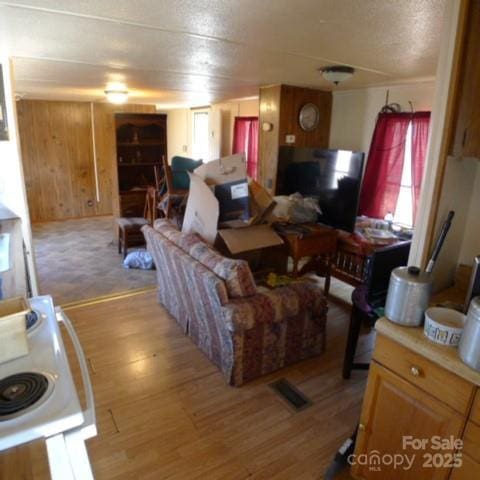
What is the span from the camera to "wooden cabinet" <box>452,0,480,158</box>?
4.18ft

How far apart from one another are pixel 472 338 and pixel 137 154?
5.73 meters

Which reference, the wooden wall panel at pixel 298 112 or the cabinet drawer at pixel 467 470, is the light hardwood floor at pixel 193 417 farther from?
the wooden wall panel at pixel 298 112

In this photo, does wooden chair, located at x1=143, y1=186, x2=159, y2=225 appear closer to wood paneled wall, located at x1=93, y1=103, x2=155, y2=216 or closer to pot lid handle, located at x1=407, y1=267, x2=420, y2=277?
wood paneled wall, located at x1=93, y1=103, x2=155, y2=216

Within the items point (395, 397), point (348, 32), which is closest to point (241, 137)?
point (348, 32)

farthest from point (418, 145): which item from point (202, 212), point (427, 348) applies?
point (427, 348)

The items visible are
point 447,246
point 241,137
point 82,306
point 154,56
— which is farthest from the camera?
point 241,137

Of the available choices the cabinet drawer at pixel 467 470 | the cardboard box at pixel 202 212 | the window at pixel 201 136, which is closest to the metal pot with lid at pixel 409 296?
the cabinet drawer at pixel 467 470

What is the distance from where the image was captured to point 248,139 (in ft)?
20.1

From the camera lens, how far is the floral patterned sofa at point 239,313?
88.4 inches

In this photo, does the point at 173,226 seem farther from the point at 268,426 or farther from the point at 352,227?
the point at 268,426

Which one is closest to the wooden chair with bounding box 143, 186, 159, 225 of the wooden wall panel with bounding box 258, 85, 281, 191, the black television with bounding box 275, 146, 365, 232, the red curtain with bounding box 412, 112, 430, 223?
the wooden wall panel with bounding box 258, 85, 281, 191

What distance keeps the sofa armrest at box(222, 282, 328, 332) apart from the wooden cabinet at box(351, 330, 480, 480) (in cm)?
85

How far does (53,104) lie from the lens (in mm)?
6480

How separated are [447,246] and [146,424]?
1.86 m
